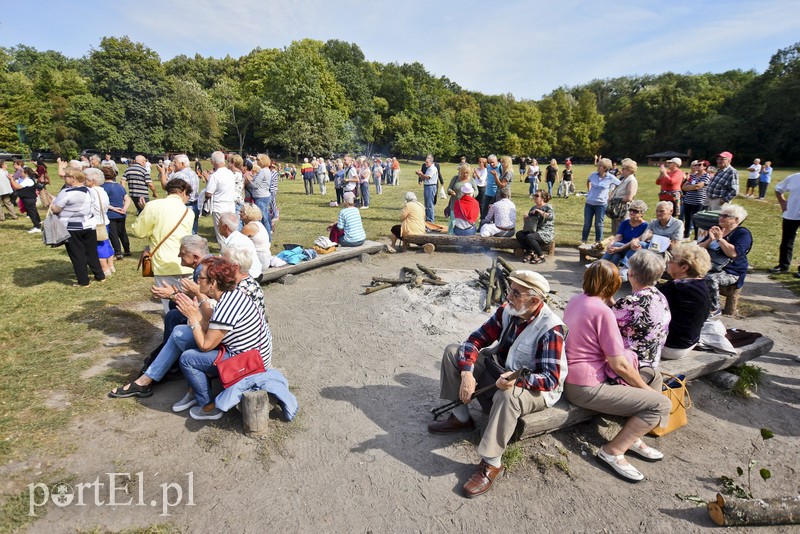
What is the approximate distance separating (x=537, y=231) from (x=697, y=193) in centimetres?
426

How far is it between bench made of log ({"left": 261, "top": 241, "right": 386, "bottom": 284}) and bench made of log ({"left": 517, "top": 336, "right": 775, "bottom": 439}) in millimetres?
5499

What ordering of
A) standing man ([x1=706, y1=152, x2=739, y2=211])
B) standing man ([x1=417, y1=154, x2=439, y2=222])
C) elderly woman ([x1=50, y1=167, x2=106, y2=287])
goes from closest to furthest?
elderly woman ([x1=50, y1=167, x2=106, y2=287]) → standing man ([x1=706, y1=152, x2=739, y2=211]) → standing man ([x1=417, y1=154, x2=439, y2=222])

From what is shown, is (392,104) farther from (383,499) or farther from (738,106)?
(383,499)

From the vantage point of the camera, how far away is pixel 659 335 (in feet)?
12.1

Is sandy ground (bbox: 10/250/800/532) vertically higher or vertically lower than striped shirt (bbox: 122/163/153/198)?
lower

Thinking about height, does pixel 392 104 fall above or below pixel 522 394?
above

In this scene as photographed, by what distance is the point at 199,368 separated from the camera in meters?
3.89

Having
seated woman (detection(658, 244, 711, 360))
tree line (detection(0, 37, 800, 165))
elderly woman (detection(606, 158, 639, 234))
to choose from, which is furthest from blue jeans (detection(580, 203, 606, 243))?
tree line (detection(0, 37, 800, 165))

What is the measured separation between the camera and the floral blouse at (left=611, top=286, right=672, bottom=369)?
3.65 m

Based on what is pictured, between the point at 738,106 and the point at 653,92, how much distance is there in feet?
38.1

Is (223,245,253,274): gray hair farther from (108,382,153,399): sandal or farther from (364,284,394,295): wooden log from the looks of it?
(364,284,394,295): wooden log

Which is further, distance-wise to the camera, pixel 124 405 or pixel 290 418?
pixel 124 405

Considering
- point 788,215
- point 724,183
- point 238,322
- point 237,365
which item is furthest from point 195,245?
point 724,183

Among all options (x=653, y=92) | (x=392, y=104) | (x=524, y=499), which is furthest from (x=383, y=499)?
(x=653, y=92)
